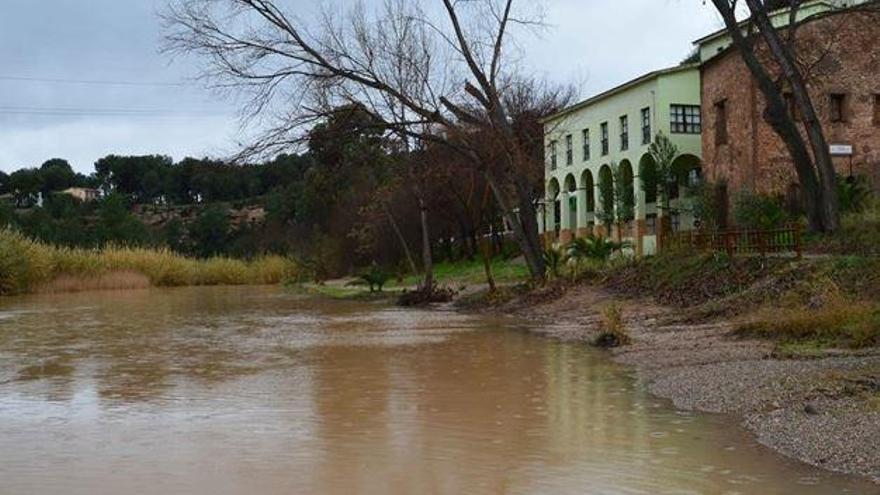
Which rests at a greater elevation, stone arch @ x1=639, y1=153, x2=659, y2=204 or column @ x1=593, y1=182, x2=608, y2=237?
stone arch @ x1=639, y1=153, x2=659, y2=204

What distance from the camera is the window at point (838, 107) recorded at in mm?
36062

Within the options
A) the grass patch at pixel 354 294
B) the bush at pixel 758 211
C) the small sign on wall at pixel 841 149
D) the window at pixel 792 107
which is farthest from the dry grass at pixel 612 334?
the small sign on wall at pixel 841 149

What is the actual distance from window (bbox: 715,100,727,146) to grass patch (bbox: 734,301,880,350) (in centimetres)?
2445

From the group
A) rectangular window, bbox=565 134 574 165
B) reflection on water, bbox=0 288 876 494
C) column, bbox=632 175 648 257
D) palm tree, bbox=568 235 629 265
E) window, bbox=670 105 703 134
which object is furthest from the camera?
rectangular window, bbox=565 134 574 165

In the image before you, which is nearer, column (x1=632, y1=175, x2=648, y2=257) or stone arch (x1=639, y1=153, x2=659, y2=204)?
stone arch (x1=639, y1=153, x2=659, y2=204)

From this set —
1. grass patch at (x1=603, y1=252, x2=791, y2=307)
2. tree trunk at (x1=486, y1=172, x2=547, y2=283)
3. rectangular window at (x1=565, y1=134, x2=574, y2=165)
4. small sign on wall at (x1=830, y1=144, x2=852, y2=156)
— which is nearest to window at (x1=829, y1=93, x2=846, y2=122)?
small sign on wall at (x1=830, y1=144, x2=852, y2=156)

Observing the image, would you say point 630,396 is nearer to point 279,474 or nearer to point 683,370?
point 683,370

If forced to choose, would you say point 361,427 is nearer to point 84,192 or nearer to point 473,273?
point 473,273

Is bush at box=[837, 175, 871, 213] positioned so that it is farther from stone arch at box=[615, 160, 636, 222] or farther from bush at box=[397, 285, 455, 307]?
stone arch at box=[615, 160, 636, 222]

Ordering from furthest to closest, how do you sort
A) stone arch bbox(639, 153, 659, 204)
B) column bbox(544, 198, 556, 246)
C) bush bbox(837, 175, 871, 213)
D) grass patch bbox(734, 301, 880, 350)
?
1. column bbox(544, 198, 556, 246)
2. stone arch bbox(639, 153, 659, 204)
3. bush bbox(837, 175, 871, 213)
4. grass patch bbox(734, 301, 880, 350)

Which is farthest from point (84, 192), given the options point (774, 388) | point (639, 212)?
point (774, 388)

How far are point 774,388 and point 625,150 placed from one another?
39.3 meters

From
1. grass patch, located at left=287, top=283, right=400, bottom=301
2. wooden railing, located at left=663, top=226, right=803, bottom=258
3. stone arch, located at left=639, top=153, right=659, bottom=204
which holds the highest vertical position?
stone arch, located at left=639, top=153, right=659, bottom=204

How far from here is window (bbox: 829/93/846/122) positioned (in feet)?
118
